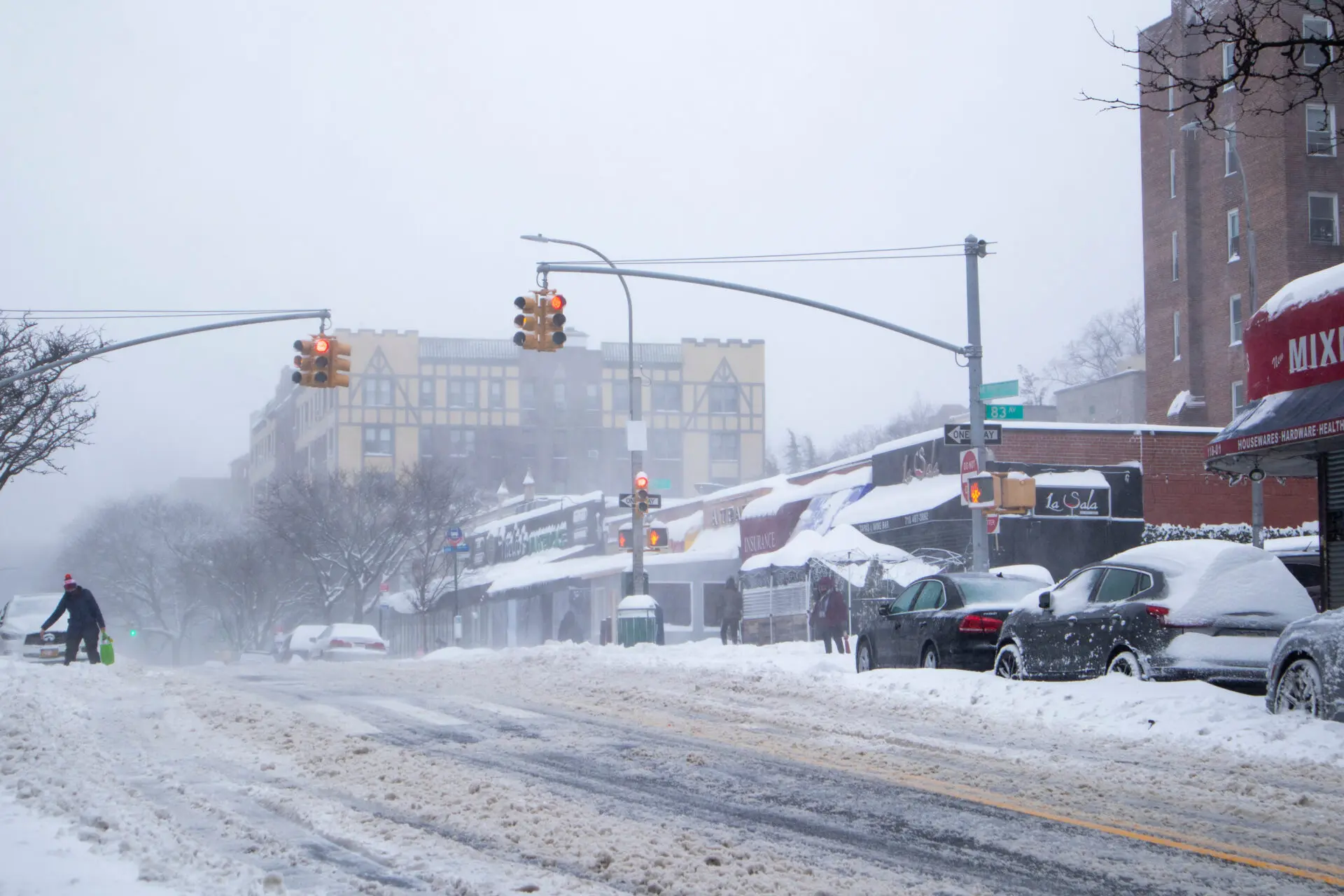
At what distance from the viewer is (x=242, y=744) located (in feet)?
38.0

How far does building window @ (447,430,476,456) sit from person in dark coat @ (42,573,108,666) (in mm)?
72726

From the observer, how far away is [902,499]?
111ft

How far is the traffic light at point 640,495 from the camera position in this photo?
29281mm

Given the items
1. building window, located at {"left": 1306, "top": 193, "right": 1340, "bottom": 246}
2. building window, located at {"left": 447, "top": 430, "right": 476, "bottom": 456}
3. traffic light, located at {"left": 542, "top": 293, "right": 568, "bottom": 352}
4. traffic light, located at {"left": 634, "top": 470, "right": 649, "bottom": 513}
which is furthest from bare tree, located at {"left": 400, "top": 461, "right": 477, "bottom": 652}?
traffic light, located at {"left": 542, "top": 293, "right": 568, "bottom": 352}

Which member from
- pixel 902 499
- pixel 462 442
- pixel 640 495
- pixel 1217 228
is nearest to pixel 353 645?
pixel 640 495

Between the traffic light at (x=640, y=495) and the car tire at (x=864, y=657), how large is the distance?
10090 millimetres

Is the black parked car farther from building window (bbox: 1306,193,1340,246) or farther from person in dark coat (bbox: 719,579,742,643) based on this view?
building window (bbox: 1306,193,1340,246)

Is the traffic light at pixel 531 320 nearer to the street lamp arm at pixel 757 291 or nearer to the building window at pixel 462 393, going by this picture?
the street lamp arm at pixel 757 291

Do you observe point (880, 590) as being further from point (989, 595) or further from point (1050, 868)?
point (1050, 868)

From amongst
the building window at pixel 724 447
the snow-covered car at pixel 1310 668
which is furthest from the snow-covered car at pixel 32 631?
the building window at pixel 724 447

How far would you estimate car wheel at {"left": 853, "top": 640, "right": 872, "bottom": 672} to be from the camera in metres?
19.6

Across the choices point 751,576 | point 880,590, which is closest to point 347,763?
point 880,590

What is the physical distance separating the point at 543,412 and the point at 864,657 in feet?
260

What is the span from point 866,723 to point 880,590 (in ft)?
61.6
